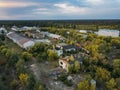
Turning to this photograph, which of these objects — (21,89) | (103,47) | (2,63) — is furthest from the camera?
(103,47)

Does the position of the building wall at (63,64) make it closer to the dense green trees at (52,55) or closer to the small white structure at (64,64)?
the small white structure at (64,64)

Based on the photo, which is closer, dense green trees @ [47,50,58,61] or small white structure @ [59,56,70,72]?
small white structure @ [59,56,70,72]

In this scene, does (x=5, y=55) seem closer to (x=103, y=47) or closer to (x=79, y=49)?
(x=79, y=49)

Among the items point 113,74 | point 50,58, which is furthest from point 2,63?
point 113,74

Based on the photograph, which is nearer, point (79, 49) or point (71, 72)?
point (71, 72)

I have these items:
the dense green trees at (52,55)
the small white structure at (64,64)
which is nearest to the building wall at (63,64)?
the small white structure at (64,64)

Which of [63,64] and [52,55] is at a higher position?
[52,55]

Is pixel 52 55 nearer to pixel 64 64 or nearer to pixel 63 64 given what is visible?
pixel 63 64

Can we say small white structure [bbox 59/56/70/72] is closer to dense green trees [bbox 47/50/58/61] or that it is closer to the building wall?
the building wall

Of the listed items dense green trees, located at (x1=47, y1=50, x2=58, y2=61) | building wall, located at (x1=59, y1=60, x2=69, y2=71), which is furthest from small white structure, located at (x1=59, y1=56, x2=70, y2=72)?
dense green trees, located at (x1=47, y1=50, x2=58, y2=61)

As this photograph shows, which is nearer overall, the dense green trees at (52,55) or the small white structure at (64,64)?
the small white structure at (64,64)

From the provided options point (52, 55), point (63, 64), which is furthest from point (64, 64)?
point (52, 55)
